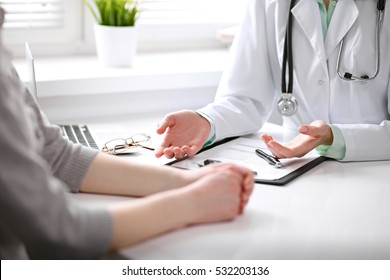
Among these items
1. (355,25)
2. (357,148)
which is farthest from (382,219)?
(355,25)

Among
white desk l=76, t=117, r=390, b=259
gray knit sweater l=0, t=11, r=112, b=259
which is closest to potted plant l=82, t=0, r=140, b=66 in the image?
white desk l=76, t=117, r=390, b=259

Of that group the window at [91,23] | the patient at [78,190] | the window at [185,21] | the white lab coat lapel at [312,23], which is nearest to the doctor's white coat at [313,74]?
the white lab coat lapel at [312,23]

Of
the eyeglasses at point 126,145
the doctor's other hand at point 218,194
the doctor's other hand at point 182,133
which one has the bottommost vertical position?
the eyeglasses at point 126,145

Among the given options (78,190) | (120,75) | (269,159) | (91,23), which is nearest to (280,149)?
(269,159)

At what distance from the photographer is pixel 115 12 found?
6.75 feet

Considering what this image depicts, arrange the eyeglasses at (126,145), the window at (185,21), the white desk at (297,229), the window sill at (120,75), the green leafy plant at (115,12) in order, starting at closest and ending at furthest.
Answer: the white desk at (297,229) → the eyeglasses at (126,145) → the window sill at (120,75) → the green leafy plant at (115,12) → the window at (185,21)

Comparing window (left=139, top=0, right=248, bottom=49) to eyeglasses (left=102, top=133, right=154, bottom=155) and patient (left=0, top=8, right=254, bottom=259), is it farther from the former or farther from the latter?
patient (left=0, top=8, right=254, bottom=259)

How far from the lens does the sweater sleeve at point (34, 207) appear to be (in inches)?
36.7

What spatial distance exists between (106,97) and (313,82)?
0.62 m

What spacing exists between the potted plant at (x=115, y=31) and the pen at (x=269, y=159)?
72cm

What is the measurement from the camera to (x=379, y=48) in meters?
1.65

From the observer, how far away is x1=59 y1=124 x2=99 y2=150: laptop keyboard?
159 cm

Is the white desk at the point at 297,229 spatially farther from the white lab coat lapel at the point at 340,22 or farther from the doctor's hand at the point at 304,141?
the white lab coat lapel at the point at 340,22

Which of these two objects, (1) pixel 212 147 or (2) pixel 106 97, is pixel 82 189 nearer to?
(1) pixel 212 147
